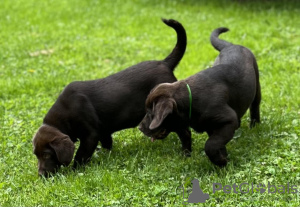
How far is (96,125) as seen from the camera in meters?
5.45

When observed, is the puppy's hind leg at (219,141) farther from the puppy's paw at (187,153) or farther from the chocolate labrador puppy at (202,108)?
the puppy's paw at (187,153)

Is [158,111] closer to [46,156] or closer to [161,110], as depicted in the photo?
[161,110]

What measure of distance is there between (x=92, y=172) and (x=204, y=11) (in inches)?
342

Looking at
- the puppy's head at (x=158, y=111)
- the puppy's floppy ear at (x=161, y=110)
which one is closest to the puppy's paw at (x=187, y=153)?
the puppy's head at (x=158, y=111)

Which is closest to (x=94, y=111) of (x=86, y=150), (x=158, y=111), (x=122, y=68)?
(x=86, y=150)

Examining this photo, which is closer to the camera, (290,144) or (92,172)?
(92,172)

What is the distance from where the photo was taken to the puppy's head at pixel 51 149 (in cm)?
502

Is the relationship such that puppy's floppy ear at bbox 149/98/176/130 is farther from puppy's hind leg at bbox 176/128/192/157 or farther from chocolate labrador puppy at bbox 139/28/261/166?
puppy's hind leg at bbox 176/128/192/157

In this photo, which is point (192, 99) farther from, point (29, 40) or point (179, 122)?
point (29, 40)

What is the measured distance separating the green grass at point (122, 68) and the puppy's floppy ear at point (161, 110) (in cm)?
62

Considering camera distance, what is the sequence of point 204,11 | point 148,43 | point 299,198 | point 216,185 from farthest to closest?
point 204,11
point 148,43
point 216,185
point 299,198

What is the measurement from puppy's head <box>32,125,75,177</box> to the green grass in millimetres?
133

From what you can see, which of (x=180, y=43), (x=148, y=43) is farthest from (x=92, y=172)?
(x=148, y=43)

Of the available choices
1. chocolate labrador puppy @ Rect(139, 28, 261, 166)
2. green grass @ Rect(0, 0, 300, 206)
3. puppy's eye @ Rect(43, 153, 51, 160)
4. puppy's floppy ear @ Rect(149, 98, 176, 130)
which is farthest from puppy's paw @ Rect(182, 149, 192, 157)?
puppy's eye @ Rect(43, 153, 51, 160)
